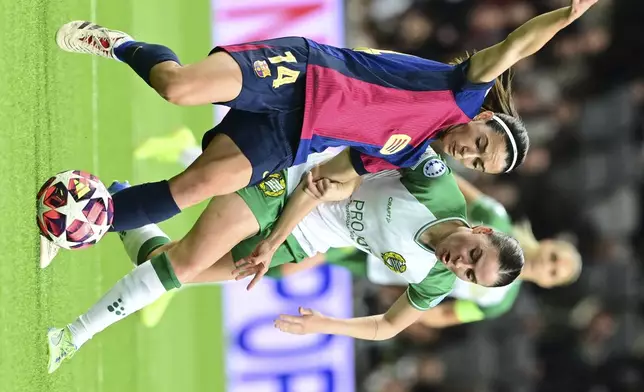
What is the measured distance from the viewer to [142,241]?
332 cm

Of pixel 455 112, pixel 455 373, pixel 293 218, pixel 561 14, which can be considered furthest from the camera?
pixel 455 373

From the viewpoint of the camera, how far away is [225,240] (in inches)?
112

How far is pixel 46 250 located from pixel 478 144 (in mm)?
1589

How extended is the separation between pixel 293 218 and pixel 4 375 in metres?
1.14

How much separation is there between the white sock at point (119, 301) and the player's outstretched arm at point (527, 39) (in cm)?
148

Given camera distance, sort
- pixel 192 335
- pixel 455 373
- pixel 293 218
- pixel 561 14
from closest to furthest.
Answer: pixel 561 14, pixel 293 218, pixel 192 335, pixel 455 373

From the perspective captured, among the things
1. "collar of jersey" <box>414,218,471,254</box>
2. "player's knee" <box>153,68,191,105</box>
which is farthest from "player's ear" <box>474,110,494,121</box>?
"player's knee" <box>153,68,191,105</box>

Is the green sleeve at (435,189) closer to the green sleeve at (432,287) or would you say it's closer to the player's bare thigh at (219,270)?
the green sleeve at (432,287)

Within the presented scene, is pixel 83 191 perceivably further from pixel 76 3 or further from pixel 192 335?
pixel 192 335

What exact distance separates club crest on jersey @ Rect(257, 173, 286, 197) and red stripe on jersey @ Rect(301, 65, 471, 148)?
0.40 metres

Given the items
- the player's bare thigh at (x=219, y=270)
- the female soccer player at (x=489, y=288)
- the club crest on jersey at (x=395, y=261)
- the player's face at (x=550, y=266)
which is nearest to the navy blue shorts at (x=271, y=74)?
the club crest on jersey at (x=395, y=261)

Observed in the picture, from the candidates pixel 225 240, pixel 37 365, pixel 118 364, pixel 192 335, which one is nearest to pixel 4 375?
pixel 37 365

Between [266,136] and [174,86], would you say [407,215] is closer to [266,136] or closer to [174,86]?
[266,136]

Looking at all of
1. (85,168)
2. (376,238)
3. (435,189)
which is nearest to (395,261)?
(376,238)
